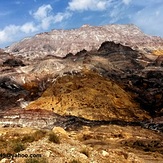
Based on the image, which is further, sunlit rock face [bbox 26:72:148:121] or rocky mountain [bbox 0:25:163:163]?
sunlit rock face [bbox 26:72:148:121]

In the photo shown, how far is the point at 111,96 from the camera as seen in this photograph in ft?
187

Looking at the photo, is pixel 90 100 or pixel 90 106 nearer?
pixel 90 106

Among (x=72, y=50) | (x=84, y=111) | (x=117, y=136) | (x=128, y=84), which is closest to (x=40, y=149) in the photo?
(x=117, y=136)

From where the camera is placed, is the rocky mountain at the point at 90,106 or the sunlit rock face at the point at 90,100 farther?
the sunlit rock face at the point at 90,100

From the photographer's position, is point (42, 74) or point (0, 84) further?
point (42, 74)

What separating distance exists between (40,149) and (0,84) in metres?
55.2

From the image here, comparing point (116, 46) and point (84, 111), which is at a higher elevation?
point (116, 46)

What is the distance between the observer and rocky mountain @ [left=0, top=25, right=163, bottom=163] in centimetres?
2252

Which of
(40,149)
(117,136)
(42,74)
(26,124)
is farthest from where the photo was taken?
(42,74)

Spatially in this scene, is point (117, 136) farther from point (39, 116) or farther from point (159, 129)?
point (39, 116)

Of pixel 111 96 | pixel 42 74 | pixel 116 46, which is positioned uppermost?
pixel 116 46

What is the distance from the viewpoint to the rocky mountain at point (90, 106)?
22520 mm

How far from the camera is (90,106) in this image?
52.8m

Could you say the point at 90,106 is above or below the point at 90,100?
below
